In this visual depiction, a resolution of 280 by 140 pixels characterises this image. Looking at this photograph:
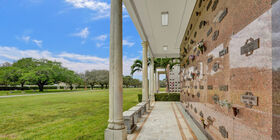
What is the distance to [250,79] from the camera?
6.71ft

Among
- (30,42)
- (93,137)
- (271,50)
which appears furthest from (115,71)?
(30,42)

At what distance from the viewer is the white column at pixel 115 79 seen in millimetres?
3473

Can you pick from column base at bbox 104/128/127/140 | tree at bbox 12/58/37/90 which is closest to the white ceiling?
column base at bbox 104/128/127/140

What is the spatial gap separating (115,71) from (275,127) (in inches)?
113

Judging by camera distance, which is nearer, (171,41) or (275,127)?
(275,127)

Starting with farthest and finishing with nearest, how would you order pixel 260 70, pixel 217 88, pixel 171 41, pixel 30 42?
1. pixel 30 42
2. pixel 171 41
3. pixel 217 88
4. pixel 260 70

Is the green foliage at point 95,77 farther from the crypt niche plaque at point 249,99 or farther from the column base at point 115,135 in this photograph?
the crypt niche plaque at point 249,99

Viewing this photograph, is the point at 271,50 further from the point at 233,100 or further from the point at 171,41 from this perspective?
the point at 171,41

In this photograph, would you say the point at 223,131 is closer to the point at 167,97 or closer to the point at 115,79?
the point at 115,79

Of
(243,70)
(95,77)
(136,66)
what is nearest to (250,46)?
(243,70)

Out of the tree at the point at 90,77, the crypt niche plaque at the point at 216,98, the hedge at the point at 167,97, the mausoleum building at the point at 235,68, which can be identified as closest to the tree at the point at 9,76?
the tree at the point at 90,77

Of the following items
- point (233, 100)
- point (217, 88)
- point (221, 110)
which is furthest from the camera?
point (217, 88)

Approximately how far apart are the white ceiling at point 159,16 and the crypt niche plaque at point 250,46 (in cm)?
365

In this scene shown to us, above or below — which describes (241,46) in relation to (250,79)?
above
